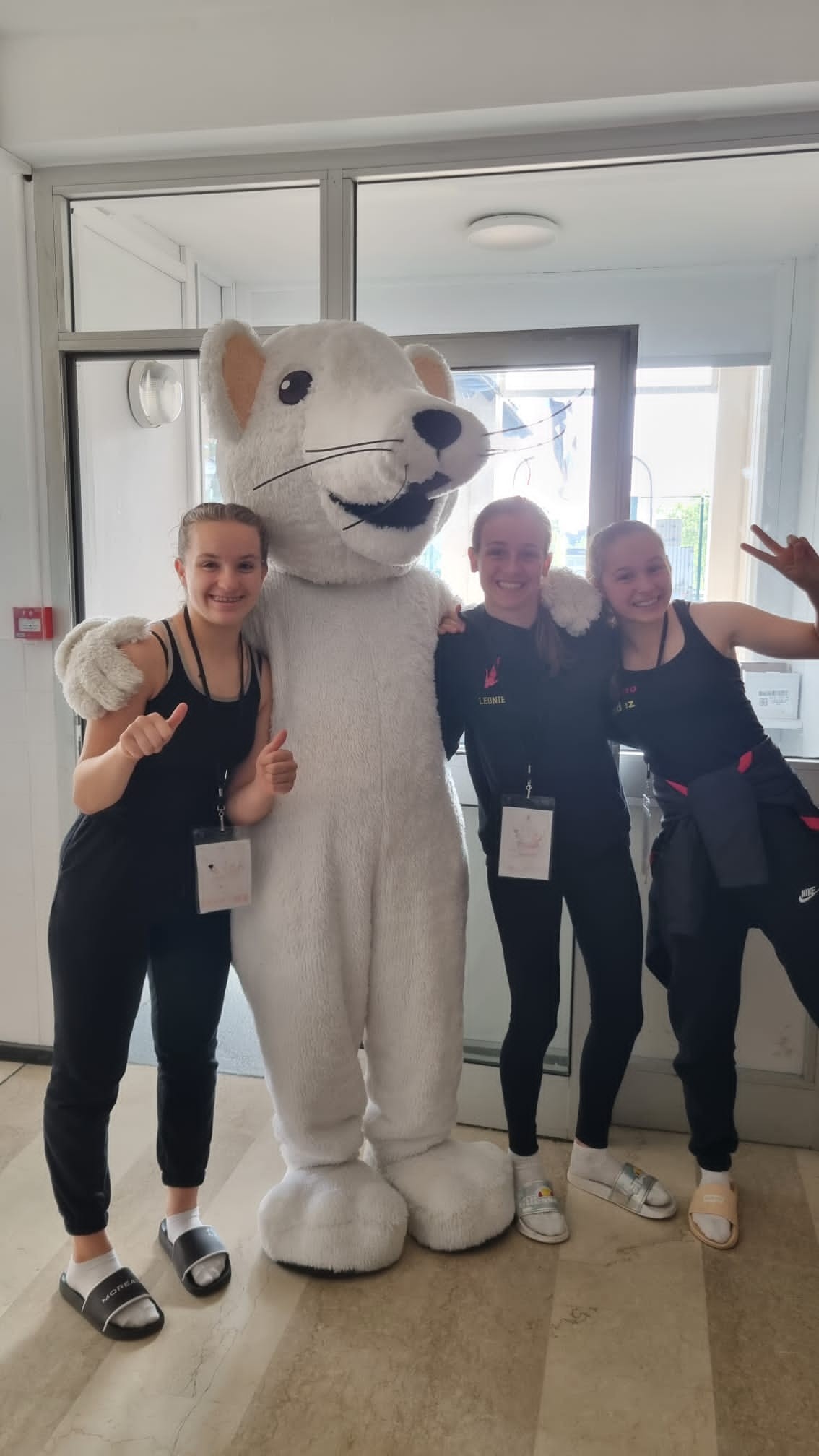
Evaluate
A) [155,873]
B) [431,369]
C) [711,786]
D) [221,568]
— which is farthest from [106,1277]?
[431,369]

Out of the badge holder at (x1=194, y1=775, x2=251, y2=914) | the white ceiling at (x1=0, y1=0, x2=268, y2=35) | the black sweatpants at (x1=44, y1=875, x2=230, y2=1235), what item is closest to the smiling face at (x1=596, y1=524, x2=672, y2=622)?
the badge holder at (x1=194, y1=775, x2=251, y2=914)

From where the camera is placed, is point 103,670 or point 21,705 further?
point 21,705

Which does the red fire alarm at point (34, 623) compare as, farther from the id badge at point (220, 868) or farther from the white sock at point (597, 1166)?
the white sock at point (597, 1166)

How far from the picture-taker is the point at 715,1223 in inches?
75.5

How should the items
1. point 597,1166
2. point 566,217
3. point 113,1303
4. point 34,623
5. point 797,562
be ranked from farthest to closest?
point 34,623 < point 566,217 < point 597,1166 < point 797,562 < point 113,1303

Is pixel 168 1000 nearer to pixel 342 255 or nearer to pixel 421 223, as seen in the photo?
pixel 342 255

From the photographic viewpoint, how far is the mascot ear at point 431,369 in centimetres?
186

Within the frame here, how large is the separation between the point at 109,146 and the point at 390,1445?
8.64 ft

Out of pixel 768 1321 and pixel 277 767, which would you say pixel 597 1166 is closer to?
pixel 768 1321

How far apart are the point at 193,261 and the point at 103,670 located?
1.45m

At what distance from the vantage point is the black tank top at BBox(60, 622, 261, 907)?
158cm

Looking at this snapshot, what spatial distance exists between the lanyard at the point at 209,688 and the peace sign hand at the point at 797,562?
36.4 inches

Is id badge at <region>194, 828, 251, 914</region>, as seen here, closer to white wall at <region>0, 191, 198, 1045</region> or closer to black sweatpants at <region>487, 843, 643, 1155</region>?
black sweatpants at <region>487, 843, 643, 1155</region>

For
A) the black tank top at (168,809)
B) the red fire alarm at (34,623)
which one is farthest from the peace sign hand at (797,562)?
the red fire alarm at (34,623)
